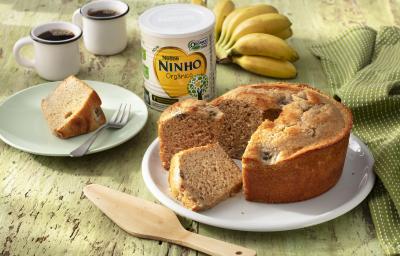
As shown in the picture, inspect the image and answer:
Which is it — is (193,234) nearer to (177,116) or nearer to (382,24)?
(177,116)

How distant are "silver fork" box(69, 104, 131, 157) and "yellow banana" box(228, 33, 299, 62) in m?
0.48

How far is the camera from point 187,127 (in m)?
1.99

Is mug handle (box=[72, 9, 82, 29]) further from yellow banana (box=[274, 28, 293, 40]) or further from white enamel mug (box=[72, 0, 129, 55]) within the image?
yellow banana (box=[274, 28, 293, 40])

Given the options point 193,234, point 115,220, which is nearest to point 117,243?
point 115,220

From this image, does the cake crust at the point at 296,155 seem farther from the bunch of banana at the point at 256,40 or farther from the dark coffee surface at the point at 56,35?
the dark coffee surface at the point at 56,35

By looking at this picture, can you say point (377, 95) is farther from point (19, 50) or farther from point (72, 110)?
point (19, 50)

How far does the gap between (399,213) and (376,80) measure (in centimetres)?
72

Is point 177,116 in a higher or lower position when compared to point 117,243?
higher

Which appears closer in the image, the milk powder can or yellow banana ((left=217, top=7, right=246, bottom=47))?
the milk powder can

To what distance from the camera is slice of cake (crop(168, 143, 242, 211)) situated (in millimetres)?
1828

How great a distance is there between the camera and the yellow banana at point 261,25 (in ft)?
8.55

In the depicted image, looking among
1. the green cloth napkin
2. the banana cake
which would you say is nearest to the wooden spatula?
the banana cake

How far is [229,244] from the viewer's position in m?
1.69

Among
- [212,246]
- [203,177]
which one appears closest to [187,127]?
[203,177]
